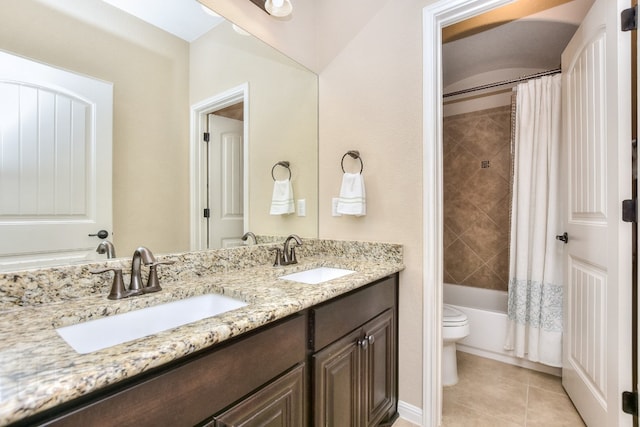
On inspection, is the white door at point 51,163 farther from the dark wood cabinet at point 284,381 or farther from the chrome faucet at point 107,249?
the dark wood cabinet at point 284,381

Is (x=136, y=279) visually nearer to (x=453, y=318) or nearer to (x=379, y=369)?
(x=379, y=369)

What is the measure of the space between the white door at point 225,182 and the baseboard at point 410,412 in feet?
3.98

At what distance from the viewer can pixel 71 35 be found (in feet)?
3.34

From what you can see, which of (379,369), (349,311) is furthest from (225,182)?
(379,369)

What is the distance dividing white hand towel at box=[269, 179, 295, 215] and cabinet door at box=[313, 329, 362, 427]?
0.86 meters

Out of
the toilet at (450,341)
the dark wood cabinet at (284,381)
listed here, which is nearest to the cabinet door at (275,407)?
the dark wood cabinet at (284,381)

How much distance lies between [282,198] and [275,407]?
3.93 feet

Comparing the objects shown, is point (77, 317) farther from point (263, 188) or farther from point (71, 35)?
point (263, 188)

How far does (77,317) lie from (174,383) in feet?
1.29

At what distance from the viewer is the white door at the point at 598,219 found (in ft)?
4.07

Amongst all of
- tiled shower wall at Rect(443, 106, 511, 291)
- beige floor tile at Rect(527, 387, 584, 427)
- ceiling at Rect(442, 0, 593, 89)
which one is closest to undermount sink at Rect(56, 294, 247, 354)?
beige floor tile at Rect(527, 387, 584, 427)

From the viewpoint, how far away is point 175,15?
1.27 meters

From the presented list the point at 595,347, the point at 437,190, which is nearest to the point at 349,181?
the point at 437,190

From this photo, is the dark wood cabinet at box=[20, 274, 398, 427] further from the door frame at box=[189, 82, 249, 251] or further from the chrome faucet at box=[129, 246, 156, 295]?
the door frame at box=[189, 82, 249, 251]
